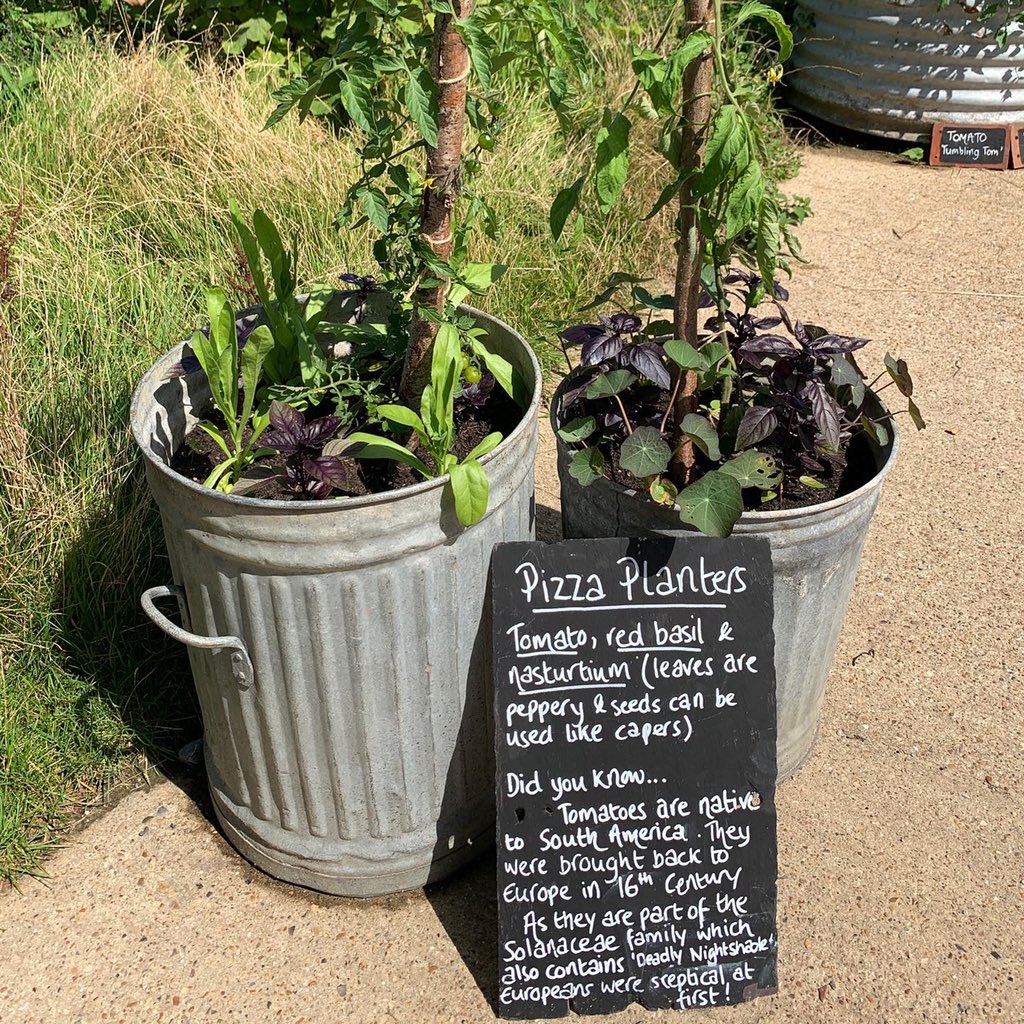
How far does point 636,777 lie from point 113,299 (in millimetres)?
2058

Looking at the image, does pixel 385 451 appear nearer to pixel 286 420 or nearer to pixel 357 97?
pixel 286 420

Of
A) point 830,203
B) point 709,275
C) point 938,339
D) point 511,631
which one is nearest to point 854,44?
point 830,203

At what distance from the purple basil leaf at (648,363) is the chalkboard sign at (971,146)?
3949mm

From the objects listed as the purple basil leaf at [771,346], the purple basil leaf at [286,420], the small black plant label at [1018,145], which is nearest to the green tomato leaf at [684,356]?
the purple basil leaf at [771,346]

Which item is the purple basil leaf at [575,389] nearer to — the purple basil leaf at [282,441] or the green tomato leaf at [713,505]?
the green tomato leaf at [713,505]

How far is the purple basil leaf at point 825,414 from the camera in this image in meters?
1.99

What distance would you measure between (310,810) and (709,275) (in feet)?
4.38

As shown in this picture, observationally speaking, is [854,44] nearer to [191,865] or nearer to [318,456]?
[318,456]

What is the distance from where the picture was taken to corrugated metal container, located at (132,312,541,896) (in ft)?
5.69

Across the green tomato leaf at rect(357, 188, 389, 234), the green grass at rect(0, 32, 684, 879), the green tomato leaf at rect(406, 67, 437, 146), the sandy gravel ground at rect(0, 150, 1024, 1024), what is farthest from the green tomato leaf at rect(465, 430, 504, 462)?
the green grass at rect(0, 32, 684, 879)

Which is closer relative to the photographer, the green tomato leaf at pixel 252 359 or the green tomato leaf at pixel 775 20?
the green tomato leaf at pixel 775 20

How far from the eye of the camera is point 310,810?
2.06 m

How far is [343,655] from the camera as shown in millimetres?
1839

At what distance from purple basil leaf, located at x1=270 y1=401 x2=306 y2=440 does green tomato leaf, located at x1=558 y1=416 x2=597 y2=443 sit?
52cm
